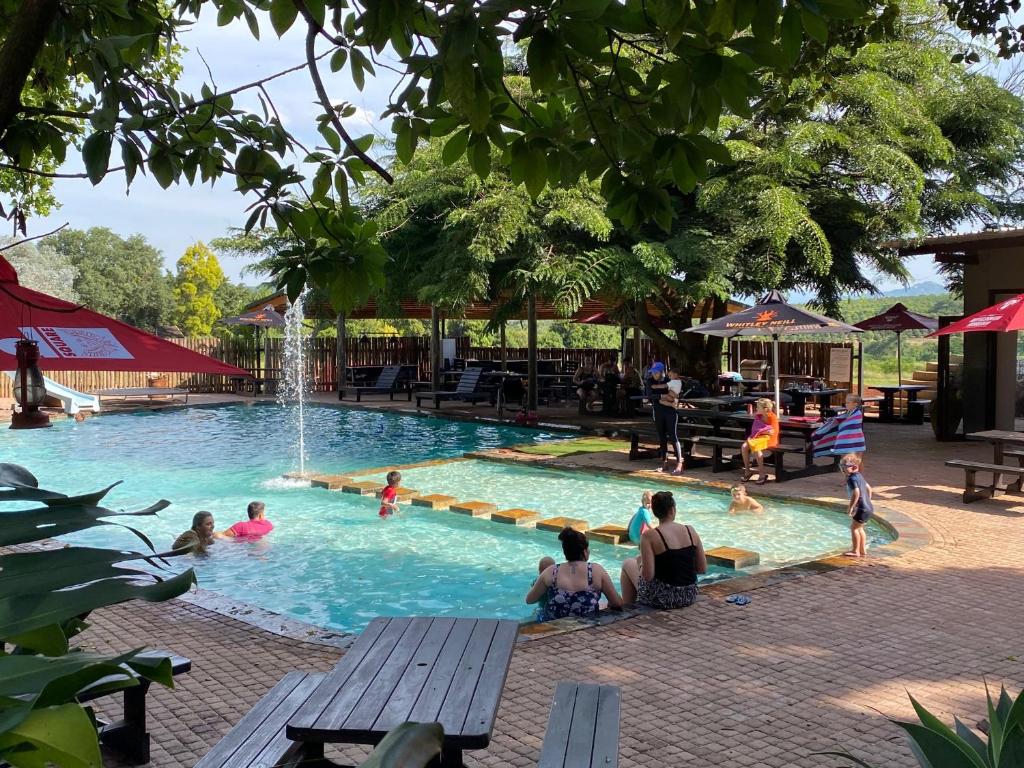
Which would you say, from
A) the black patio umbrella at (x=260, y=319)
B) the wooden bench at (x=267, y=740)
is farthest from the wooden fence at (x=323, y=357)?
the wooden bench at (x=267, y=740)

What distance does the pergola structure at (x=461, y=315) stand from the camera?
64.8ft

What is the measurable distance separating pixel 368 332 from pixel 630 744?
42161 mm

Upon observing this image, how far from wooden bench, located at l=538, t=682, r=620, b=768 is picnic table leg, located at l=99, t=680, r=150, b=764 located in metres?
1.95

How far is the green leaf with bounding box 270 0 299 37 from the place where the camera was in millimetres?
2936

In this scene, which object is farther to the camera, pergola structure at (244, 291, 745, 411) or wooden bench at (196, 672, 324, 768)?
pergola structure at (244, 291, 745, 411)

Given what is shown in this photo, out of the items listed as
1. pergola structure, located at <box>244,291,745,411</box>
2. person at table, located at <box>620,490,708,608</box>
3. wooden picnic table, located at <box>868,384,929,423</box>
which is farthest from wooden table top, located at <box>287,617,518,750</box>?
wooden picnic table, located at <box>868,384,929,423</box>

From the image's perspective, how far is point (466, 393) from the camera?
2106 centimetres

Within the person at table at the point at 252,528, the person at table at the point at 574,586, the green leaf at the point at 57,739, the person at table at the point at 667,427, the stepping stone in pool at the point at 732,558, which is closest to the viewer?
the green leaf at the point at 57,739

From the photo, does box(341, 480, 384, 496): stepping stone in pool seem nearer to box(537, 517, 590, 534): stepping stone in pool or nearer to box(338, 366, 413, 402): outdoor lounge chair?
box(537, 517, 590, 534): stepping stone in pool

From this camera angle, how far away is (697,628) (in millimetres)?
6105

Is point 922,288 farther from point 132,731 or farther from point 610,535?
point 132,731

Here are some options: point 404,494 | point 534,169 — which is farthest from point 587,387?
point 534,169

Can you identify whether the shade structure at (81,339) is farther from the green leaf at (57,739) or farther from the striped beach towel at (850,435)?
the striped beach towel at (850,435)

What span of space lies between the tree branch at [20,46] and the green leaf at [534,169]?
136cm
